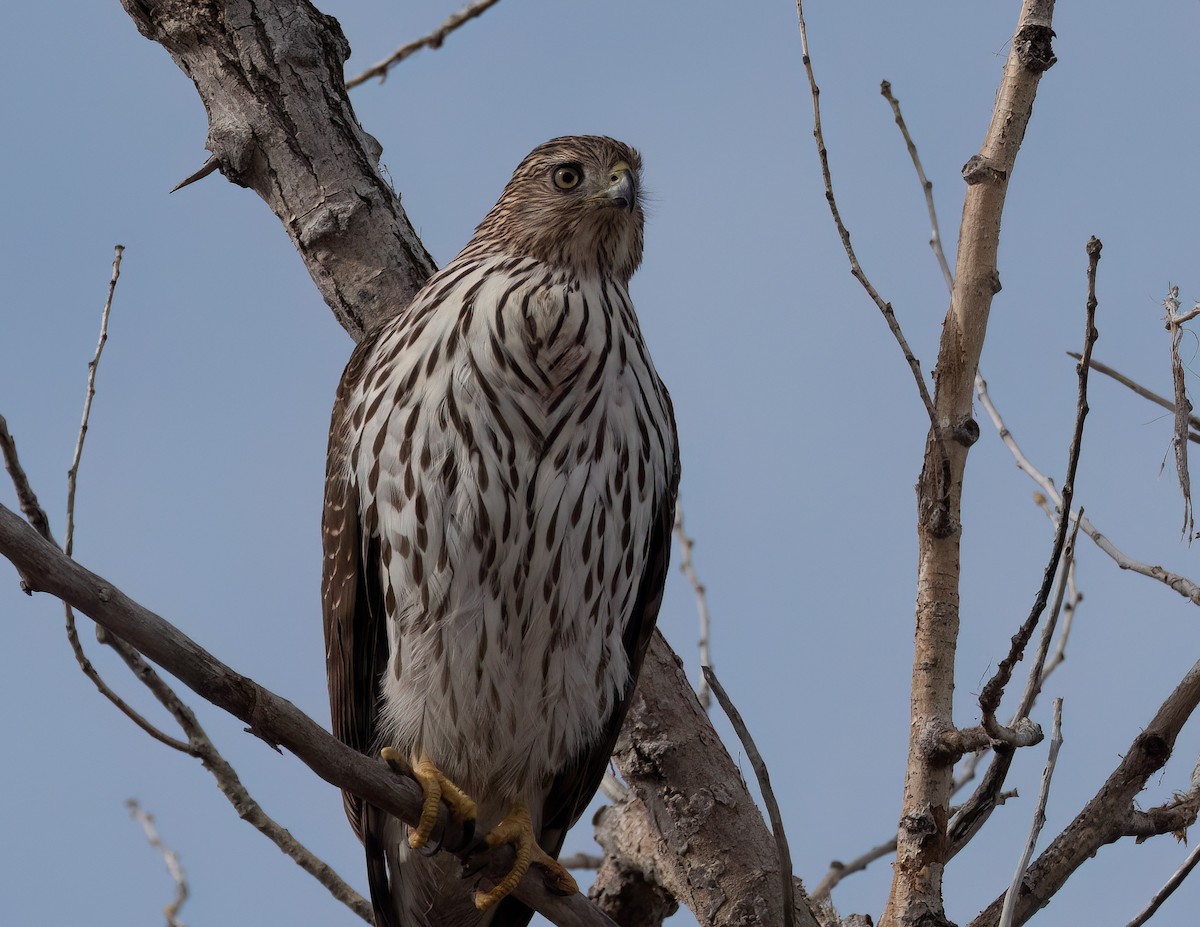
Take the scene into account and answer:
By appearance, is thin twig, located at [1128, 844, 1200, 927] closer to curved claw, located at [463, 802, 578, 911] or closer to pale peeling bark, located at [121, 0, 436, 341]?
curved claw, located at [463, 802, 578, 911]

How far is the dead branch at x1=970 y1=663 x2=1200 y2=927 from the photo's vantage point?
11.0ft

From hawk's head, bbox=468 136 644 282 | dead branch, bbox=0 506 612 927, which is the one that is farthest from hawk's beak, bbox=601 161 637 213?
dead branch, bbox=0 506 612 927

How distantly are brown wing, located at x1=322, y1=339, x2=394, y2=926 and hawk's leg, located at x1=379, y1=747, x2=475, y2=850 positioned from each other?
0.23m

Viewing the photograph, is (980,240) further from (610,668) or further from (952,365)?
(610,668)

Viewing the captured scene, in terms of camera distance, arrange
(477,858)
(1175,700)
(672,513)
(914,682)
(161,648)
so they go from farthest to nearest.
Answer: (672,513)
(477,858)
(914,682)
(1175,700)
(161,648)

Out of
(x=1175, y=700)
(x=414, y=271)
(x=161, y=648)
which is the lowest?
(x=161, y=648)

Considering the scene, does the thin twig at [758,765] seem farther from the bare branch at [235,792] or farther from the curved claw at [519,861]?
the bare branch at [235,792]

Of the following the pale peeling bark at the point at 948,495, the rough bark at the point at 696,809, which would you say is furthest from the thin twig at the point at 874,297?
the rough bark at the point at 696,809

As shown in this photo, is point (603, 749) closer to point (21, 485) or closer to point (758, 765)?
point (758, 765)

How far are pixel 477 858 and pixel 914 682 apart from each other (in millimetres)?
→ 1296

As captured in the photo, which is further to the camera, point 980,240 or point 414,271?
point 414,271

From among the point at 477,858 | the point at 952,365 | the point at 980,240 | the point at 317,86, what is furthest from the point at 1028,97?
the point at 477,858

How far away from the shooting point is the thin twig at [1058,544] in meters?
3.00

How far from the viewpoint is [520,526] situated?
12.8 ft
